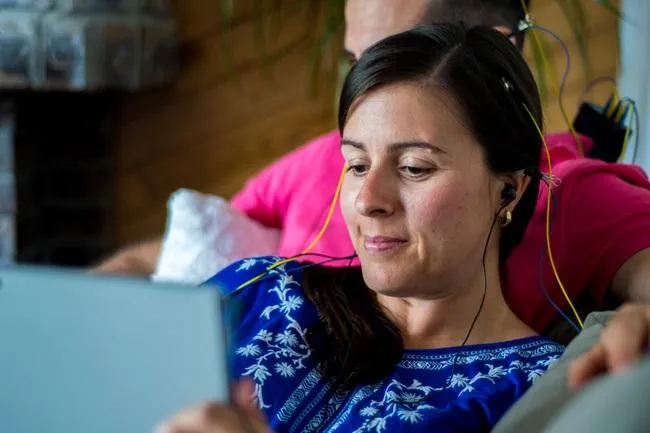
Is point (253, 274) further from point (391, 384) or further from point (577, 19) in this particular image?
point (577, 19)

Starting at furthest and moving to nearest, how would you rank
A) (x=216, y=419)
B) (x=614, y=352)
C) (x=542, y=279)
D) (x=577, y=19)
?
(x=577, y=19) → (x=542, y=279) → (x=614, y=352) → (x=216, y=419)

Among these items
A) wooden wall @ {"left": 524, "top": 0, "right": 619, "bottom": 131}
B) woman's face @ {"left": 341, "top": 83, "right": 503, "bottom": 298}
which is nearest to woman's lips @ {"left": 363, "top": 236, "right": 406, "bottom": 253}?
woman's face @ {"left": 341, "top": 83, "right": 503, "bottom": 298}

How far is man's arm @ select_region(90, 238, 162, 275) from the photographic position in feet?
5.69

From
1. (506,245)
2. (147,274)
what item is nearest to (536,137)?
(506,245)

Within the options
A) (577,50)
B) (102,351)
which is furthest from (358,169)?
(577,50)

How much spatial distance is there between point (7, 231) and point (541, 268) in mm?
1522

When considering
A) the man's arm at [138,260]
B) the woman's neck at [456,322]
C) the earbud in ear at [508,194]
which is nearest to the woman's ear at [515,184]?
the earbud in ear at [508,194]

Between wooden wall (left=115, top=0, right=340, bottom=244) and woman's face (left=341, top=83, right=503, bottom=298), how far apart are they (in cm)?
126

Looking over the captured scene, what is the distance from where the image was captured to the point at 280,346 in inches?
43.6

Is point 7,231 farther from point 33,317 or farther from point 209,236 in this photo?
point 33,317

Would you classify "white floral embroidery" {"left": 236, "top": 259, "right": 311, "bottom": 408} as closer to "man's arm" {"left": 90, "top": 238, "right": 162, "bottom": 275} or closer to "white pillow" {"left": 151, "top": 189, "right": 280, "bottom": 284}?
"white pillow" {"left": 151, "top": 189, "right": 280, "bottom": 284}

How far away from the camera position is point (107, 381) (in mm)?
614

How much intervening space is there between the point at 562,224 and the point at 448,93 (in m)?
0.33

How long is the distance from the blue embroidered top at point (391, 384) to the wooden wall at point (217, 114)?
1.30 m
